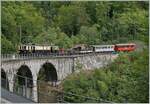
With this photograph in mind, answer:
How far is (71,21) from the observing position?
79.4 meters

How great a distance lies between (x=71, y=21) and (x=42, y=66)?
31502 mm

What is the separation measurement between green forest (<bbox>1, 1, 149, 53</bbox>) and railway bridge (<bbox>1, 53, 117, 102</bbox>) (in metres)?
8.62

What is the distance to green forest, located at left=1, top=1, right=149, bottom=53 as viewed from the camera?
2608 inches

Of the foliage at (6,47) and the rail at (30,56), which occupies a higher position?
the foliage at (6,47)

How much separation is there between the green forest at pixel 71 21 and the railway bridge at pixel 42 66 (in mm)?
8618

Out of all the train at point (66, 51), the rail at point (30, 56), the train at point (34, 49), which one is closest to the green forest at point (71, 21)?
the train at point (66, 51)

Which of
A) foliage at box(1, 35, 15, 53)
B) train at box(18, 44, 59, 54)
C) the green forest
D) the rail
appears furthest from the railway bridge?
the green forest

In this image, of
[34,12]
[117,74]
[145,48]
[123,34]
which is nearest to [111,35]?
[123,34]

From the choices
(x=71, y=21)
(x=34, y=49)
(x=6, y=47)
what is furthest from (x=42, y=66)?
(x=71, y=21)

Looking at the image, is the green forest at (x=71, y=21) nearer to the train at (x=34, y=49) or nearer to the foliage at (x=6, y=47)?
the train at (x=34, y=49)

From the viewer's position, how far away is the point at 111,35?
79750 millimetres

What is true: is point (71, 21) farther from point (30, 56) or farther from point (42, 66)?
point (30, 56)

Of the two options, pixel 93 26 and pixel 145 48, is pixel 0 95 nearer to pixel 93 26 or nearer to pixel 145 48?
pixel 145 48

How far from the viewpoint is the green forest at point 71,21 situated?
66250mm
